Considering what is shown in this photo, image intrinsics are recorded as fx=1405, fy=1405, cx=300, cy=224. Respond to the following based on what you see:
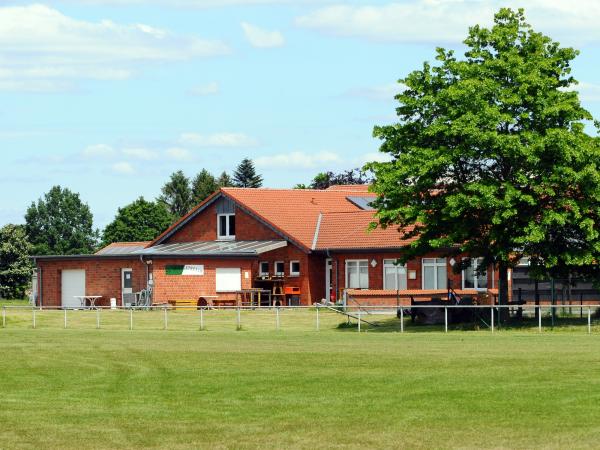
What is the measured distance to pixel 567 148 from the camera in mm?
47375

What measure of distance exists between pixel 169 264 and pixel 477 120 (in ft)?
85.7

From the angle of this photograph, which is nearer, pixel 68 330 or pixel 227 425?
pixel 227 425

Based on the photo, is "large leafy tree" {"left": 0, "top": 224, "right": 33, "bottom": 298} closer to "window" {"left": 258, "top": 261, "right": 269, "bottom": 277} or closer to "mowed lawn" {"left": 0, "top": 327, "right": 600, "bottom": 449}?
"window" {"left": 258, "top": 261, "right": 269, "bottom": 277}

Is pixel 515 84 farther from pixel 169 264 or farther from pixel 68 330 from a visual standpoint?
pixel 169 264

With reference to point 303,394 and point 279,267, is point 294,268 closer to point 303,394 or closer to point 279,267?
point 279,267

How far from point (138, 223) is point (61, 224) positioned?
48.5 feet

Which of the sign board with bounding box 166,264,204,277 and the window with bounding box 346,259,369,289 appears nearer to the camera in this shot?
the window with bounding box 346,259,369,289

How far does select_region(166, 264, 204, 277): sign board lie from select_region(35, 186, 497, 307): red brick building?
0.16ft

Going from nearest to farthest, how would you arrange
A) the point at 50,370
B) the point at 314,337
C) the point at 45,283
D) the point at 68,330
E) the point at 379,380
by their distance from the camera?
the point at 379,380 < the point at 50,370 < the point at 314,337 < the point at 68,330 < the point at 45,283

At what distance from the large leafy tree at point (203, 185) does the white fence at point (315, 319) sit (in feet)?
274

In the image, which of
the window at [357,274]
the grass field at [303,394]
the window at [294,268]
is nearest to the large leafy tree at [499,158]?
the grass field at [303,394]

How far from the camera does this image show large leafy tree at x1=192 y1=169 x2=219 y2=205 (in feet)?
485

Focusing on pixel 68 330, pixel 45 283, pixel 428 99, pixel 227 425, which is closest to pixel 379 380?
pixel 227 425

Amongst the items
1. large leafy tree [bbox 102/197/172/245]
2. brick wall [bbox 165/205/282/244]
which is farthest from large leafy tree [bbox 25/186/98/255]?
brick wall [bbox 165/205/282/244]
